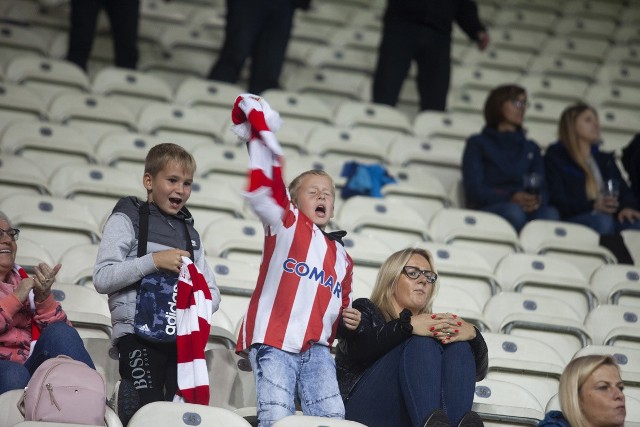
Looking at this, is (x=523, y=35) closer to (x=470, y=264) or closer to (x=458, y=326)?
(x=470, y=264)

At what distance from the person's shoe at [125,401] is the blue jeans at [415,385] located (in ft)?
2.27

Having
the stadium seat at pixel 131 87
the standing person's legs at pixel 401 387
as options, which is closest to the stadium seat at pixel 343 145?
the stadium seat at pixel 131 87

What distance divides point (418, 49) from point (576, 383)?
3.51 meters

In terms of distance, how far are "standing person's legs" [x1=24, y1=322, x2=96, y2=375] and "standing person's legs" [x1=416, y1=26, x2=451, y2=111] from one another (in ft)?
12.2

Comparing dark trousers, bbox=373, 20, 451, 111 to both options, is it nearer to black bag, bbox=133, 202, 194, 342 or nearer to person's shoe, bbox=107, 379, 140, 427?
black bag, bbox=133, 202, 194, 342

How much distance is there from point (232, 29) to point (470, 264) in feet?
7.75

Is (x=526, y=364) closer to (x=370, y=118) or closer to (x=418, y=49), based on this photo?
(x=370, y=118)

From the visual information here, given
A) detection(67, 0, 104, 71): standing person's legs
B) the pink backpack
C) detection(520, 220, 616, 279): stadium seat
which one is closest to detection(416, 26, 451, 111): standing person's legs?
detection(520, 220, 616, 279): stadium seat

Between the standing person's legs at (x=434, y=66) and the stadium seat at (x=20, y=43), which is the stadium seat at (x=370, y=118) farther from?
the stadium seat at (x=20, y=43)

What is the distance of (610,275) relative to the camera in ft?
16.4

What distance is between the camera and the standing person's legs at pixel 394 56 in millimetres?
6609

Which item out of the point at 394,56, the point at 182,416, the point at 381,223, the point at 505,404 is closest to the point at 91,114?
the point at 381,223

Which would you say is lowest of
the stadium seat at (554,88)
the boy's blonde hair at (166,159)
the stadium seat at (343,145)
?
the stadium seat at (343,145)

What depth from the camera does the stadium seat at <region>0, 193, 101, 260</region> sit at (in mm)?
4496
